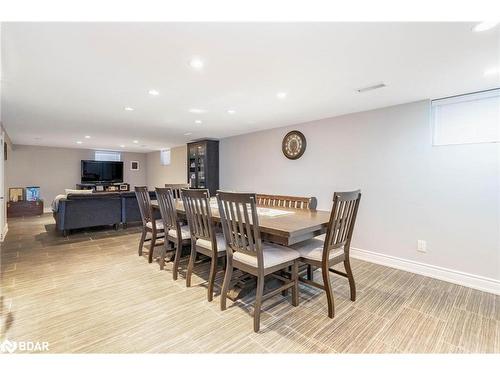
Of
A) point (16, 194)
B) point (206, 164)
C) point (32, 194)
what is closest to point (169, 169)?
Answer: point (206, 164)

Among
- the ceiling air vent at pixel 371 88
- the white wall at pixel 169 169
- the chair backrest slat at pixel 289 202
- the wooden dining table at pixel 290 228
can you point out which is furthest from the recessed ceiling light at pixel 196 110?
the white wall at pixel 169 169

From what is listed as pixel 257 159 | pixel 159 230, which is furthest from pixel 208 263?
pixel 257 159

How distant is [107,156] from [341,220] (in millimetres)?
9290

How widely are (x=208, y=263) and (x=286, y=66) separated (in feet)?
8.37

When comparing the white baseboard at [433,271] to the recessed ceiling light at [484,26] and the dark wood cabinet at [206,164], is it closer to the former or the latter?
the recessed ceiling light at [484,26]

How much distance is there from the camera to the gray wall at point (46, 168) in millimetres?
7258

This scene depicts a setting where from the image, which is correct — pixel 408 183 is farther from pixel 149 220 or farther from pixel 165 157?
pixel 165 157

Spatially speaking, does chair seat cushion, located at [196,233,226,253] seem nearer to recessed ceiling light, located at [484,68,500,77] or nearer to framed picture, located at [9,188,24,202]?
recessed ceiling light, located at [484,68,500,77]

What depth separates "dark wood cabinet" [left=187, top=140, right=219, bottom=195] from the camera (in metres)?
5.87

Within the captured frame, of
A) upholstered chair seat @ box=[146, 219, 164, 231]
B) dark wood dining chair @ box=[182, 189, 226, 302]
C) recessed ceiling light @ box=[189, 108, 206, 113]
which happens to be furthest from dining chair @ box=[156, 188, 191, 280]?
recessed ceiling light @ box=[189, 108, 206, 113]

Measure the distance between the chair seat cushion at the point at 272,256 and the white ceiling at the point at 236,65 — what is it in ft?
5.30
